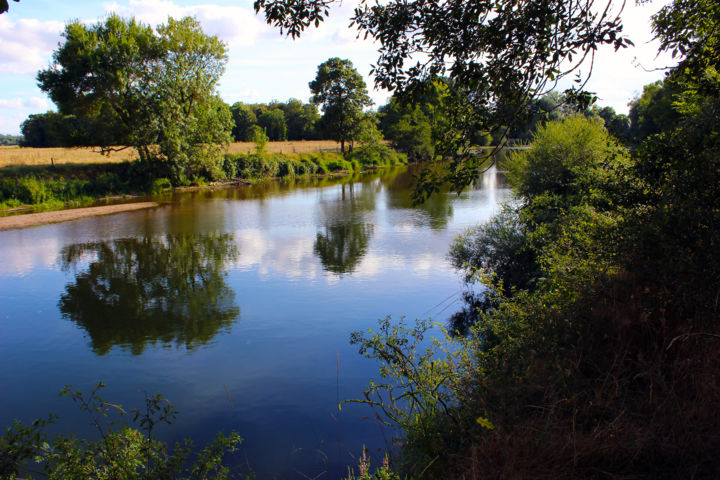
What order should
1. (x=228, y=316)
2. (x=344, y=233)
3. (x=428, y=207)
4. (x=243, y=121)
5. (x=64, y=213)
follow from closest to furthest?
(x=228, y=316) < (x=344, y=233) < (x=64, y=213) < (x=428, y=207) < (x=243, y=121)

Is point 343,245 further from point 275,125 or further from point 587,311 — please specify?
point 275,125

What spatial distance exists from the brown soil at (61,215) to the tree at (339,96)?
30683 millimetres

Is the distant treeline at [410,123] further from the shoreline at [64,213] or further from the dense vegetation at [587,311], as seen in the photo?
the shoreline at [64,213]

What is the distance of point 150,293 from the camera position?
12453 mm

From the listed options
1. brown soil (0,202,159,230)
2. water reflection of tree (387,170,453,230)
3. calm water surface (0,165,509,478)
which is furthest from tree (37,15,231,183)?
water reflection of tree (387,170,453,230)

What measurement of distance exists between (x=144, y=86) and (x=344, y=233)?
783 inches

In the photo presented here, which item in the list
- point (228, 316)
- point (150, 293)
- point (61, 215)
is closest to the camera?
point (228, 316)

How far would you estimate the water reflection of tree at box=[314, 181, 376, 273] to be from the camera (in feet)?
49.7

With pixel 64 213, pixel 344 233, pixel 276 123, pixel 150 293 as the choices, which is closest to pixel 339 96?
pixel 276 123

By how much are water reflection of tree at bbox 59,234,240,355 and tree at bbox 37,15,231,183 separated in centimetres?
1561

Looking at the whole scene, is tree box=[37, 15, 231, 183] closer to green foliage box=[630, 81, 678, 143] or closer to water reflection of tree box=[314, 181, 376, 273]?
water reflection of tree box=[314, 181, 376, 273]

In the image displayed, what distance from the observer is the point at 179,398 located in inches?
291

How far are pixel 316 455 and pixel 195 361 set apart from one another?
3.56 metres

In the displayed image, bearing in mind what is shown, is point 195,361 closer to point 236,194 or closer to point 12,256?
point 12,256
